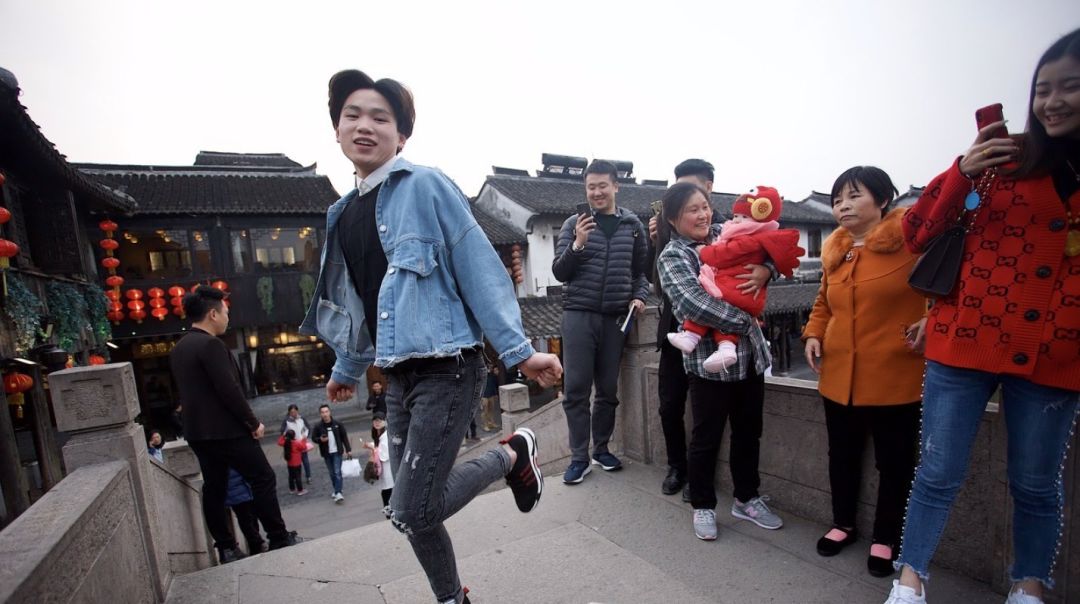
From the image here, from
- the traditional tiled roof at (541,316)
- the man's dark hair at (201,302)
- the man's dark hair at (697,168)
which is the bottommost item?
the traditional tiled roof at (541,316)

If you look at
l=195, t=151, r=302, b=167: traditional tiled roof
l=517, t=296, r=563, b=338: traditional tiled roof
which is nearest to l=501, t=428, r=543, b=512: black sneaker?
l=517, t=296, r=563, b=338: traditional tiled roof

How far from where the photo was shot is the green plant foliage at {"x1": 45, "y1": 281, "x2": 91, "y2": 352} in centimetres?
923

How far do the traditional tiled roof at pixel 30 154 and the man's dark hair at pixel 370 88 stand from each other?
25.9 feet

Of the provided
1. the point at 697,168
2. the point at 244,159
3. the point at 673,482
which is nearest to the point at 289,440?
the point at 673,482

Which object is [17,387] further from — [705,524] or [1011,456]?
[1011,456]

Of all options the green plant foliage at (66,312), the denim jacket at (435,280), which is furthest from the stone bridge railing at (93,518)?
the green plant foliage at (66,312)

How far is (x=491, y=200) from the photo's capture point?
2214 centimetres

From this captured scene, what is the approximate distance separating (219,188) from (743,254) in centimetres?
1826

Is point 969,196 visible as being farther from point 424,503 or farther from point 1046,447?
point 424,503

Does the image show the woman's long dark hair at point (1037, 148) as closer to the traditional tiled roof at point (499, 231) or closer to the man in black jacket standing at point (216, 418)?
the man in black jacket standing at point (216, 418)

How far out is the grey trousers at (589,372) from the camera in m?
3.58

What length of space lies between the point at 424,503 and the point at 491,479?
0.35 m

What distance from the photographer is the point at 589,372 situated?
3.59 meters

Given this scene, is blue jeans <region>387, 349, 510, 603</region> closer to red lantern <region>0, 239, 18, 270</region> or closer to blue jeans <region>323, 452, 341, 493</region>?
red lantern <region>0, 239, 18, 270</region>
